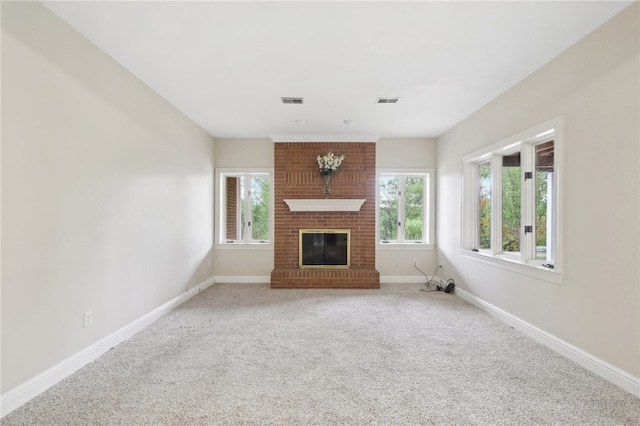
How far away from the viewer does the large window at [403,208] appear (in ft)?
17.4

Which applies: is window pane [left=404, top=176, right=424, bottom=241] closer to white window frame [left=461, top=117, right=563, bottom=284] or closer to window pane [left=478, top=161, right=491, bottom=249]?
white window frame [left=461, top=117, right=563, bottom=284]

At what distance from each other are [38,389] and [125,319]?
90cm

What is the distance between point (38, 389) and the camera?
1.91m

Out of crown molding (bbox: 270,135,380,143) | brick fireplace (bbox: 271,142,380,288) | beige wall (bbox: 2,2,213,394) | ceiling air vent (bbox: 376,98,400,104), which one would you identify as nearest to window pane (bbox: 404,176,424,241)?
brick fireplace (bbox: 271,142,380,288)

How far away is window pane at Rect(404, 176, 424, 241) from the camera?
5.33m

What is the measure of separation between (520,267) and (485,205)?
1.18m

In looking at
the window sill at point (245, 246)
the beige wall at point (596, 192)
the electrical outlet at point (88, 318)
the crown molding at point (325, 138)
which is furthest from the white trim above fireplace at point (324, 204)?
the electrical outlet at point (88, 318)

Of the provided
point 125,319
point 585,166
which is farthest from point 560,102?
point 125,319

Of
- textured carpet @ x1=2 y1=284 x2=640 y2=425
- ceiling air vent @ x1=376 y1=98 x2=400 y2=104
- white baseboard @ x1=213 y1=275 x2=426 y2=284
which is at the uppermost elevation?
ceiling air vent @ x1=376 y1=98 x2=400 y2=104

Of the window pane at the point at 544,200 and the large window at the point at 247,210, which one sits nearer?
the window pane at the point at 544,200

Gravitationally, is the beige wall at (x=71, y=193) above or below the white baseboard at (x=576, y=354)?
above

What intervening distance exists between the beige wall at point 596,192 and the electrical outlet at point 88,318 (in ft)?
12.7

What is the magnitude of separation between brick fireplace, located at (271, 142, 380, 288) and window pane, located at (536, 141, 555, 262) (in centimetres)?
253

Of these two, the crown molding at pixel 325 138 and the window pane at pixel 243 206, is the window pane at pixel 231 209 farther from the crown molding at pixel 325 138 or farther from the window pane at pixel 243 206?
the crown molding at pixel 325 138
